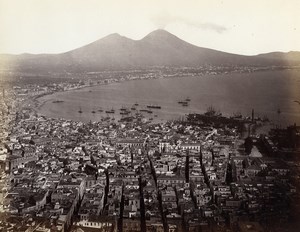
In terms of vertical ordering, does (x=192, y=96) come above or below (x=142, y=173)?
above

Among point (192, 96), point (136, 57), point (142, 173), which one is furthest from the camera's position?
point (192, 96)

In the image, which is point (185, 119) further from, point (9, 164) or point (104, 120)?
point (9, 164)

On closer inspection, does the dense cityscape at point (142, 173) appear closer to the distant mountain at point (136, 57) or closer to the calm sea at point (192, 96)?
the calm sea at point (192, 96)

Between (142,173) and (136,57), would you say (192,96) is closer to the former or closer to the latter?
(136,57)

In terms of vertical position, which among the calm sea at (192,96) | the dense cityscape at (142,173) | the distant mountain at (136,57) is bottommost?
the dense cityscape at (142,173)

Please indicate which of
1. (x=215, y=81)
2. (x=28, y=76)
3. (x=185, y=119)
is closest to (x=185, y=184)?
(x=185, y=119)
